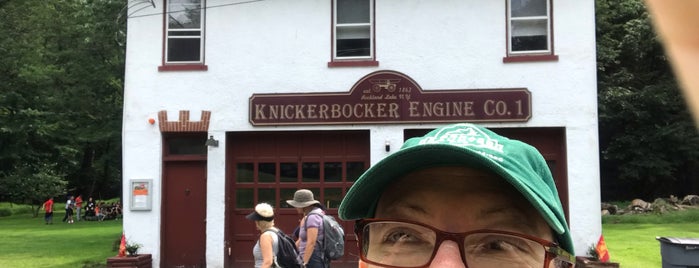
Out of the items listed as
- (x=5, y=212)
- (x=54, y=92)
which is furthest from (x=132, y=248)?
(x=5, y=212)

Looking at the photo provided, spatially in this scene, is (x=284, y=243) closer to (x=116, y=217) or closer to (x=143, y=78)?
(x=143, y=78)

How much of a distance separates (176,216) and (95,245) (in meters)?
6.42

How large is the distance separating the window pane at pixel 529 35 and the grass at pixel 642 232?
14.6ft

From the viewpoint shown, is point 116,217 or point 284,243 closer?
point 284,243

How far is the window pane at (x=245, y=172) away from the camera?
11.4 m

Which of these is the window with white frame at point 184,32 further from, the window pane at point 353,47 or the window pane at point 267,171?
the window pane at point 353,47

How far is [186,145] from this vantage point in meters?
11.4

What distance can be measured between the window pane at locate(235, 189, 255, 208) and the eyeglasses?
961cm

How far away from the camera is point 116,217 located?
1242 inches

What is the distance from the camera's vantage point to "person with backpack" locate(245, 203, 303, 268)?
19.4 feet

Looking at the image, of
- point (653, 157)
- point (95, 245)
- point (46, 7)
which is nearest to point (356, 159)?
point (95, 245)

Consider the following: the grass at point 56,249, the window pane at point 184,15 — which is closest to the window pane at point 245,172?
the window pane at point 184,15

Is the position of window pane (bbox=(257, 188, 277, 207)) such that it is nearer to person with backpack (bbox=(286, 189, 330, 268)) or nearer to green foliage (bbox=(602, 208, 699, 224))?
person with backpack (bbox=(286, 189, 330, 268))

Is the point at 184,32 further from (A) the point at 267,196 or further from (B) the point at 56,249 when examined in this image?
(B) the point at 56,249
